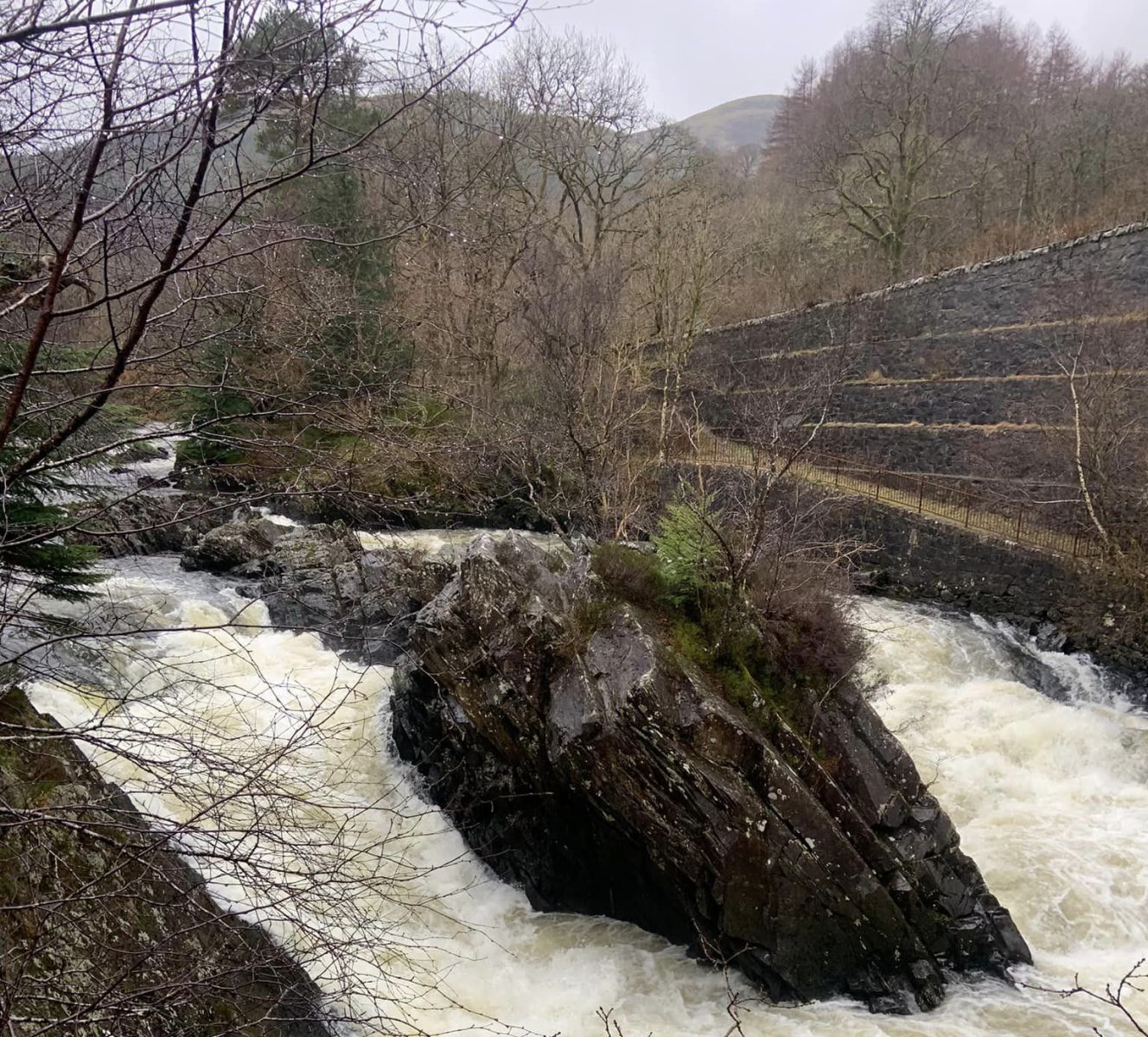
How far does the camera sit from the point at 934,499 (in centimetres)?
1716

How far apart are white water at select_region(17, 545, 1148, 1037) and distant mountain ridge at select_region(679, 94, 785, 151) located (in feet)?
300

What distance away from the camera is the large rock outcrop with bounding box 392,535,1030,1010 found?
259 inches

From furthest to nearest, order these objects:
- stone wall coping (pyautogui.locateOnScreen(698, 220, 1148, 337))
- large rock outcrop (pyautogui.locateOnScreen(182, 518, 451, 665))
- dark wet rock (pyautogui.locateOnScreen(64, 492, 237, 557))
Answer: stone wall coping (pyautogui.locateOnScreen(698, 220, 1148, 337)) < large rock outcrop (pyautogui.locateOnScreen(182, 518, 451, 665)) < dark wet rock (pyautogui.locateOnScreen(64, 492, 237, 557))

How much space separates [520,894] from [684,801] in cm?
213

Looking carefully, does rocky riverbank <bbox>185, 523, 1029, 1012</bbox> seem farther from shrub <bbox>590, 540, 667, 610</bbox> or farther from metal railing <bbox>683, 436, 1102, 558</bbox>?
metal railing <bbox>683, 436, 1102, 558</bbox>

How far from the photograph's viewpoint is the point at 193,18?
6.59ft

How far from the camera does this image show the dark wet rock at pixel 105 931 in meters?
2.35

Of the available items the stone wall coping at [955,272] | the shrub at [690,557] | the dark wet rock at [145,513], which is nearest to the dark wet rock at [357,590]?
the shrub at [690,557]

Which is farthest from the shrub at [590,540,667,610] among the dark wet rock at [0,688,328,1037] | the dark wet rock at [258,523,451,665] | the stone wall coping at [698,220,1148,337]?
the stone wall coping at [698,220,1148,337]

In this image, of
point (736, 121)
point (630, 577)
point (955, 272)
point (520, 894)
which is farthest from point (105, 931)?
point (736, 121)

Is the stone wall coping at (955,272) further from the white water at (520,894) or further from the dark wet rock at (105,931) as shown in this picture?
the dark wet rock at (105,931)

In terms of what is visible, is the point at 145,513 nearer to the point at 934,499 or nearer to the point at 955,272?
the point at 934,499

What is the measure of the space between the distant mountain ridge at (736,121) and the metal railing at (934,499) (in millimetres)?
81330

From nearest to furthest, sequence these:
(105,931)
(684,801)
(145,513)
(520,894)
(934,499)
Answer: (105,931)
(145,513)
(684,801)
(520,894)
(934,499)
